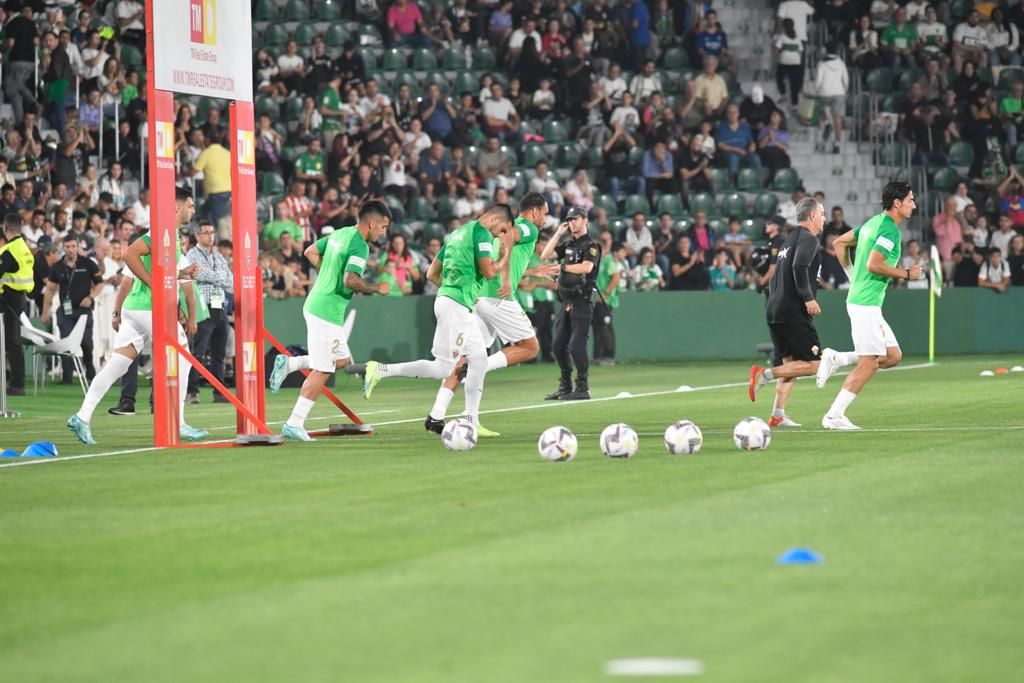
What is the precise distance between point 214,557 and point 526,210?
1033cm

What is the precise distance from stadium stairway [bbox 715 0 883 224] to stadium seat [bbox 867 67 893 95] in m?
1.36

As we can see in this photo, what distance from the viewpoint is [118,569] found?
26.5 ft

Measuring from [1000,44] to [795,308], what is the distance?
23.3 metres

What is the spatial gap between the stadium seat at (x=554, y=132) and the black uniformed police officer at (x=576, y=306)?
13963 mm

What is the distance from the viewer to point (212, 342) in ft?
77.7

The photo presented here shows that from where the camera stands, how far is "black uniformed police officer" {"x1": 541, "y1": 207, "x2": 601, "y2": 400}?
859 inches

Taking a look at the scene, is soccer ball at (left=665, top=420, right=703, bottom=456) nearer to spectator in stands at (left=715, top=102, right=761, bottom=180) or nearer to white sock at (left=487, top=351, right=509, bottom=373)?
white sock at (left=487, top=351, right=509, bottom=373)

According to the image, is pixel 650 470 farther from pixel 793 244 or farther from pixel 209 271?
pixel 209 271

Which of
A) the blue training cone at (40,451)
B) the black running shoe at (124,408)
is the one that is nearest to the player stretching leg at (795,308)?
the blue training cone at (40,451)

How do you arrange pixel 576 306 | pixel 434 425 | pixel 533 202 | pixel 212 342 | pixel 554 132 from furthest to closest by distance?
pixel 554 132
pixel 212 342
pixel 576 306
pixel 533 202
pixel 434 425

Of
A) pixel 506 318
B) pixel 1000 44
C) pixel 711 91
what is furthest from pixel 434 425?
pixel 1000 44

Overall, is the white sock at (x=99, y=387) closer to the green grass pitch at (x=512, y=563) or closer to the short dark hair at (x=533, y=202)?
the green grass pitch at (x=512, y=563)

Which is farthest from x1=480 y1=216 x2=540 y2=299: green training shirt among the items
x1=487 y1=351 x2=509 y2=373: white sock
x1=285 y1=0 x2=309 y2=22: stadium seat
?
x1=285 y1=0 x2=309 y2=22: stadium seat

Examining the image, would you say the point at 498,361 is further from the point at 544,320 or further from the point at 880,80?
the point at 880,80
